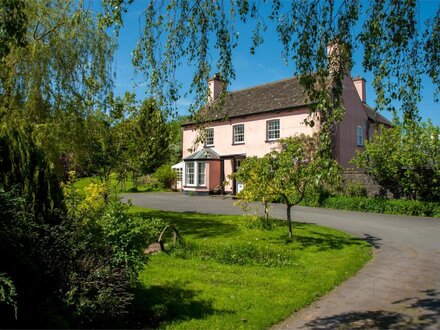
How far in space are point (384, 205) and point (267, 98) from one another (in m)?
13.9

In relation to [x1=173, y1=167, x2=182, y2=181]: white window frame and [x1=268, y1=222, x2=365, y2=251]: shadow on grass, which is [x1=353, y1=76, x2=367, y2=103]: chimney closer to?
[x1=173, y1=167, x2=182, y2=181]: white window frame

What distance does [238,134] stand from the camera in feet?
104

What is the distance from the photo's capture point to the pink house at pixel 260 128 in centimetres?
2770

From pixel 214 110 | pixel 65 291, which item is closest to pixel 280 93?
pixel 214 110

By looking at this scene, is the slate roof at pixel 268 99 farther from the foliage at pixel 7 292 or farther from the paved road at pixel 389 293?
the foliage at pixel 7 292

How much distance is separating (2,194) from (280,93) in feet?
90.0

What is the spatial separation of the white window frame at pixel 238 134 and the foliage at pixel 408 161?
11.6 m

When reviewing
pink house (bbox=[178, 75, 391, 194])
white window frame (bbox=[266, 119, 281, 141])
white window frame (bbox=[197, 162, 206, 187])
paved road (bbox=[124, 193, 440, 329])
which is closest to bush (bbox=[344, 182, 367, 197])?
pink house (bbox=[178, 75, 391, 194])

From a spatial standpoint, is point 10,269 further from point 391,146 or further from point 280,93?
point 280,93

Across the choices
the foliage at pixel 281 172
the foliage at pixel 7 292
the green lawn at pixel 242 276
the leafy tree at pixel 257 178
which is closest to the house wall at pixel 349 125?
the leafy tree at pixel 257 178

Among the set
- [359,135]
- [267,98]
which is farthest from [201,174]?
[359,135]

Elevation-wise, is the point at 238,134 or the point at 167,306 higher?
the point at 238,134

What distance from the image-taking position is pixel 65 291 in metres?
4.69

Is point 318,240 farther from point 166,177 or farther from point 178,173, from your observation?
point 178,173
